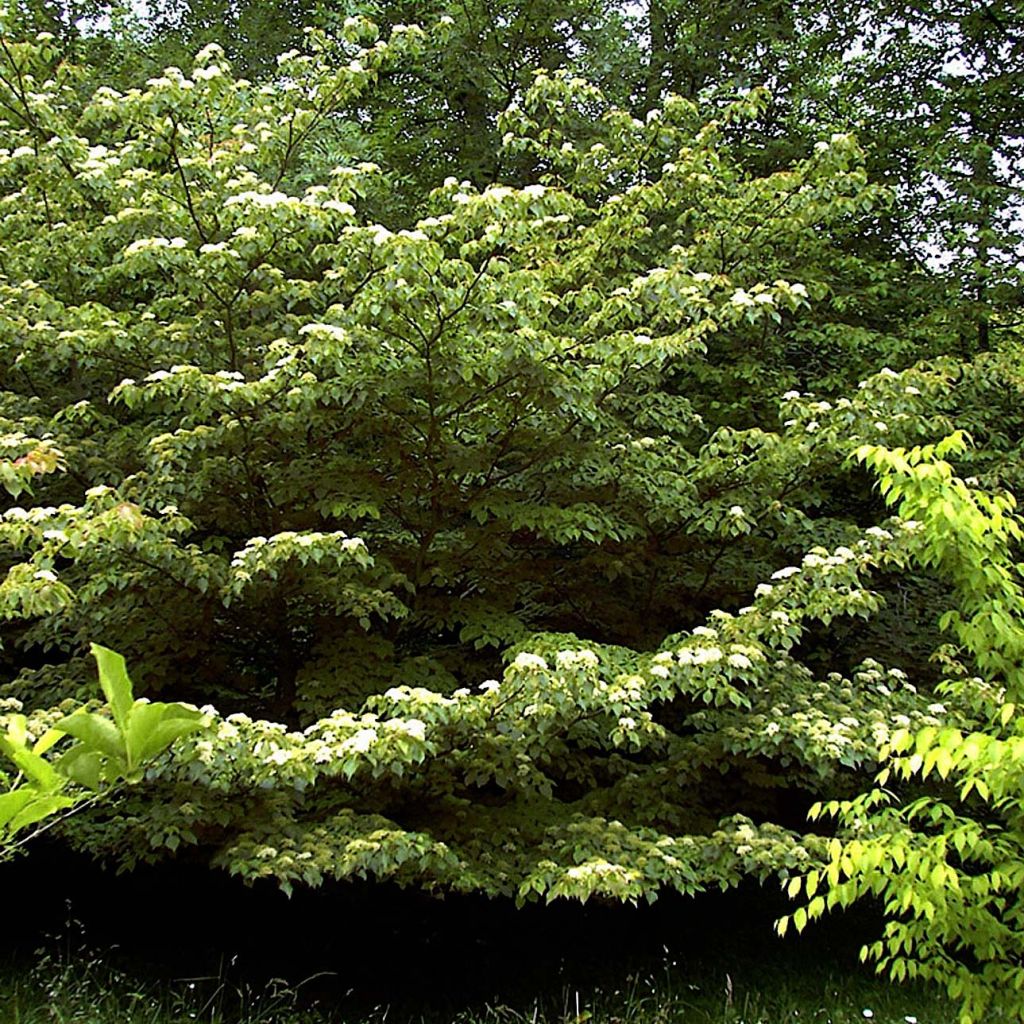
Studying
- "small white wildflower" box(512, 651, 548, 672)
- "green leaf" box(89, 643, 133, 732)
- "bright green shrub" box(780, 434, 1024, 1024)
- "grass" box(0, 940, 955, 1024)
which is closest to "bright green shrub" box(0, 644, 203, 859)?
"green leaf" box(89, 643, 133, 732)

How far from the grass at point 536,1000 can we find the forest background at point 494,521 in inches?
16.3

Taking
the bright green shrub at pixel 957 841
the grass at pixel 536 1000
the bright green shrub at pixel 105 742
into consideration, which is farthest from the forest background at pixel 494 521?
the bright green shrub at pixel 105 742

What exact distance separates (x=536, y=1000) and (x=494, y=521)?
2.11 meters

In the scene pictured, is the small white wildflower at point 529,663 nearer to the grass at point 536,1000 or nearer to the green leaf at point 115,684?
the grass at point 536,1000

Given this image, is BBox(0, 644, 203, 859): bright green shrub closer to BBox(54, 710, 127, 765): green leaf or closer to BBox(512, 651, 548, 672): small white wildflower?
BBox(54, 710, 127, 765): green leaf

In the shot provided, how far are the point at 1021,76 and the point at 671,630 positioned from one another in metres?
4.62

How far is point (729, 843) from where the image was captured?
12.2 ft

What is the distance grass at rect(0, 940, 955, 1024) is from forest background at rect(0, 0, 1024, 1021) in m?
0.41

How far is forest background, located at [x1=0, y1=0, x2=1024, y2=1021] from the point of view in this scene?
3162 millimetres

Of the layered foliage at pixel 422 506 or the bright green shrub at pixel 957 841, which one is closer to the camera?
the bright green shrub at pixel 957 841

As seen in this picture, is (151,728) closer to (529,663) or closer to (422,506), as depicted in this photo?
(529,663)

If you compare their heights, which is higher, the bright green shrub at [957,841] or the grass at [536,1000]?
the bright green shrub at [957,841]

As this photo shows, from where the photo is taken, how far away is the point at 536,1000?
409 centimetres

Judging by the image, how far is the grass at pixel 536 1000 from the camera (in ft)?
12.0
